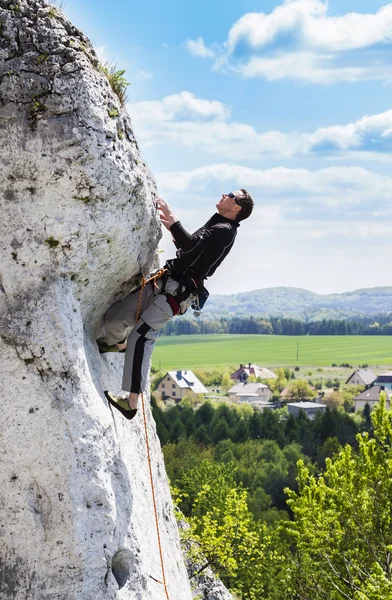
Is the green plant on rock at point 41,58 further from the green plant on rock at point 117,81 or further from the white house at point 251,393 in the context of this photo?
the white house at point 251,393

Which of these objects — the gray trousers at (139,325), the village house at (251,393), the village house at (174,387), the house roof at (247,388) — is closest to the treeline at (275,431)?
the gray trousers at (139,325)

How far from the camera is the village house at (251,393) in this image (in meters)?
164

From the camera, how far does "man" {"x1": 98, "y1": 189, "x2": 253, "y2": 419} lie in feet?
30.1

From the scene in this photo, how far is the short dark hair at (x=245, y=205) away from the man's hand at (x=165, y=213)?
84 centimetres

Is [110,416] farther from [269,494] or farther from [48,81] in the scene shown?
[269,494]

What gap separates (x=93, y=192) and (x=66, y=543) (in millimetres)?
3716

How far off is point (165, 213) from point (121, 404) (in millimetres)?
2504

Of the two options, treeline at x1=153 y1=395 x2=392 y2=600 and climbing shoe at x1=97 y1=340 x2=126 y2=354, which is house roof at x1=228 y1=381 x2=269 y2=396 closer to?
treeline at x1=153 y1=395 x2=392 y2=600

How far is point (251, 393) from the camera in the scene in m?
168

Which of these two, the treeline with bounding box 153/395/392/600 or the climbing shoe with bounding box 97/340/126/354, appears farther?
the treeline with bounding box 153/395/392/600

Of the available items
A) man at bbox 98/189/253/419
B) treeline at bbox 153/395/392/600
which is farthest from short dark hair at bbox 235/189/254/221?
treeline at bbox 153/395/392/600

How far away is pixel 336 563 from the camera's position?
68.6 ft

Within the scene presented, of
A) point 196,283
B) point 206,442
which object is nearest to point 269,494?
point 206,442

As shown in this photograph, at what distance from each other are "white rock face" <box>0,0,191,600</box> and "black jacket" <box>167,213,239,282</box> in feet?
3.85
